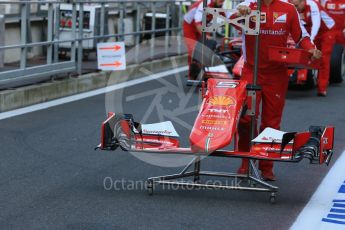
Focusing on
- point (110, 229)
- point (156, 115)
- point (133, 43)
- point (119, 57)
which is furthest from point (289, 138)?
point (133, 43)

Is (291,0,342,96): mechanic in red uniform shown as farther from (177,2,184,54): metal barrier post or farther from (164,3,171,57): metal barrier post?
(177,2,184,54): metal barrier post

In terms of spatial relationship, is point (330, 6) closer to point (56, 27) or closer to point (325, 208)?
point (56, 27)

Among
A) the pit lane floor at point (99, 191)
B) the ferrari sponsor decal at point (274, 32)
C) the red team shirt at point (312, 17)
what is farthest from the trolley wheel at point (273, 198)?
the red team shirt at point (312, 17)

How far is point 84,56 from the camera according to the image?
54.7 feet

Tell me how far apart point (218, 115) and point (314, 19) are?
22.9ft

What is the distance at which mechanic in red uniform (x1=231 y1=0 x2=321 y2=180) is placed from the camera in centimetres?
725

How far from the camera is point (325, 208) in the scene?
6773mm

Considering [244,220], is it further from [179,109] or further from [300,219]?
[179,109]

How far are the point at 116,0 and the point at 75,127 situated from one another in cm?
487

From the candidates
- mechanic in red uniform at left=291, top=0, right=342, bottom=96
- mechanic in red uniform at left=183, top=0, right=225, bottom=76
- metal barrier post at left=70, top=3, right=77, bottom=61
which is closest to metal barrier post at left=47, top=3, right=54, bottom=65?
metal barrier post at left=70, top=3, right=77, bottom=61

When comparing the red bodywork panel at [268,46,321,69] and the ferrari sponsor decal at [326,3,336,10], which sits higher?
the ferrari sponsor decal at [326,3,336,10]

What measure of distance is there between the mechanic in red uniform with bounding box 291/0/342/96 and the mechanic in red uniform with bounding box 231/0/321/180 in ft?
19.0

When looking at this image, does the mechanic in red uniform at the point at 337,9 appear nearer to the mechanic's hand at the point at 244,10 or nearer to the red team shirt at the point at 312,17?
the red team shirt at the point at 312,17

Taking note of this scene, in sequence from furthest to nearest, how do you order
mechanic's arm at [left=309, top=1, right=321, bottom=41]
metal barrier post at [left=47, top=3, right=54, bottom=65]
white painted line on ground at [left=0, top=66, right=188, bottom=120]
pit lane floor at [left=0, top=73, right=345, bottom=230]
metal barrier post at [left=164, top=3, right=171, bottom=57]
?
metal barrier post at [left=164, top=3, right=171, bottom=57] < mechanic's arm at [left=309, top=1, right=321, bottom=41] < metal barrier post at [left=47, top=3, right=54, bottom=65] < white painted line on ground at [left=0, top=66, right=188, bottom=120] < pit lane floor at [left=0, top=73, right=345, bottom=230]
